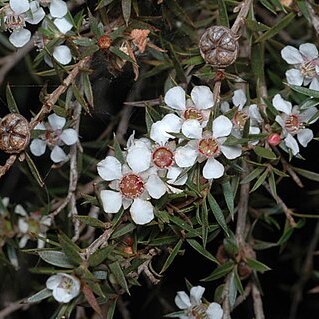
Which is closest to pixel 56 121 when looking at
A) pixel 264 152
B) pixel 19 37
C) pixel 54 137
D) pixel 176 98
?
pixel 54 137

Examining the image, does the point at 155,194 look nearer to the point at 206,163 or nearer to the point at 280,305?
the point at 206,163

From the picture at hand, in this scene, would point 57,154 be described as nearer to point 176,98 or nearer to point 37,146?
point 37,146

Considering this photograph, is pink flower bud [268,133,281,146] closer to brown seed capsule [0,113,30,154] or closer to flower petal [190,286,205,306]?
flower petal [190,286,205,306]

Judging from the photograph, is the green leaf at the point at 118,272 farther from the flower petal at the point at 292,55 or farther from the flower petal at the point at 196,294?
the flower petal at the point at 292,55

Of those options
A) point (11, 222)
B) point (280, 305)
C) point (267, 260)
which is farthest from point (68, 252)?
point (280, 305)

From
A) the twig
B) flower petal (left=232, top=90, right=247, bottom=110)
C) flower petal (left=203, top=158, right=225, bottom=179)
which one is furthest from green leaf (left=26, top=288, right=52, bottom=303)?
the twig

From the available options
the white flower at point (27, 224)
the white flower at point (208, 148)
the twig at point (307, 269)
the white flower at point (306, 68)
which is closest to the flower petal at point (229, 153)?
the white flower at point (208, 148)
